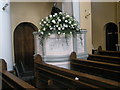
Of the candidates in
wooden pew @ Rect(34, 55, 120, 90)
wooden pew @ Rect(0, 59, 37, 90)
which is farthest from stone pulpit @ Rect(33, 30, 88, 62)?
wooden pew @ Rect(0, 59, 37, 90)

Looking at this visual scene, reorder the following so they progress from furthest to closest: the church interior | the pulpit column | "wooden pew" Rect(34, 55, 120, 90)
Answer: the pulpit column, the church interior, "wooden pew" Rect(34, 55, 120, 90)

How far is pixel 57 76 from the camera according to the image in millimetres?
3492

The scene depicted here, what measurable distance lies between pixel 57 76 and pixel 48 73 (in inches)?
16.9

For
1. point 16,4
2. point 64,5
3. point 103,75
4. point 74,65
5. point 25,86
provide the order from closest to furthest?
point 25,86, point 103,75, point 74,65, point 64,5, point 16,4

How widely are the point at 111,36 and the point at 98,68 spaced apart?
19.4ft

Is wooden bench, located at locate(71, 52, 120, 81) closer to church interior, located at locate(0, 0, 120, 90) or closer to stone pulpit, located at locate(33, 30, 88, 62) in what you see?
church interior, located at locate(0, 0, 120, 90)

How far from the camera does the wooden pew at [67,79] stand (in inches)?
96.6

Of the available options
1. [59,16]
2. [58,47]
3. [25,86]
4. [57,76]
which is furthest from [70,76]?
[59,16]

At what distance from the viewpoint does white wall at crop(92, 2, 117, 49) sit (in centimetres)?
916

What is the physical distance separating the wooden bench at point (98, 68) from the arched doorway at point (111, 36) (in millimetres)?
5167

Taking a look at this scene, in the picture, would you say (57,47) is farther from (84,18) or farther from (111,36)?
(111,36)

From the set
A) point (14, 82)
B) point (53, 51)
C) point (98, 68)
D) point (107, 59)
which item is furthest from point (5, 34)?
point (107, 59)

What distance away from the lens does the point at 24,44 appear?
7.79 metres

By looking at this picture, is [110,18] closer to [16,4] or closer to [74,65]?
[16,4]
